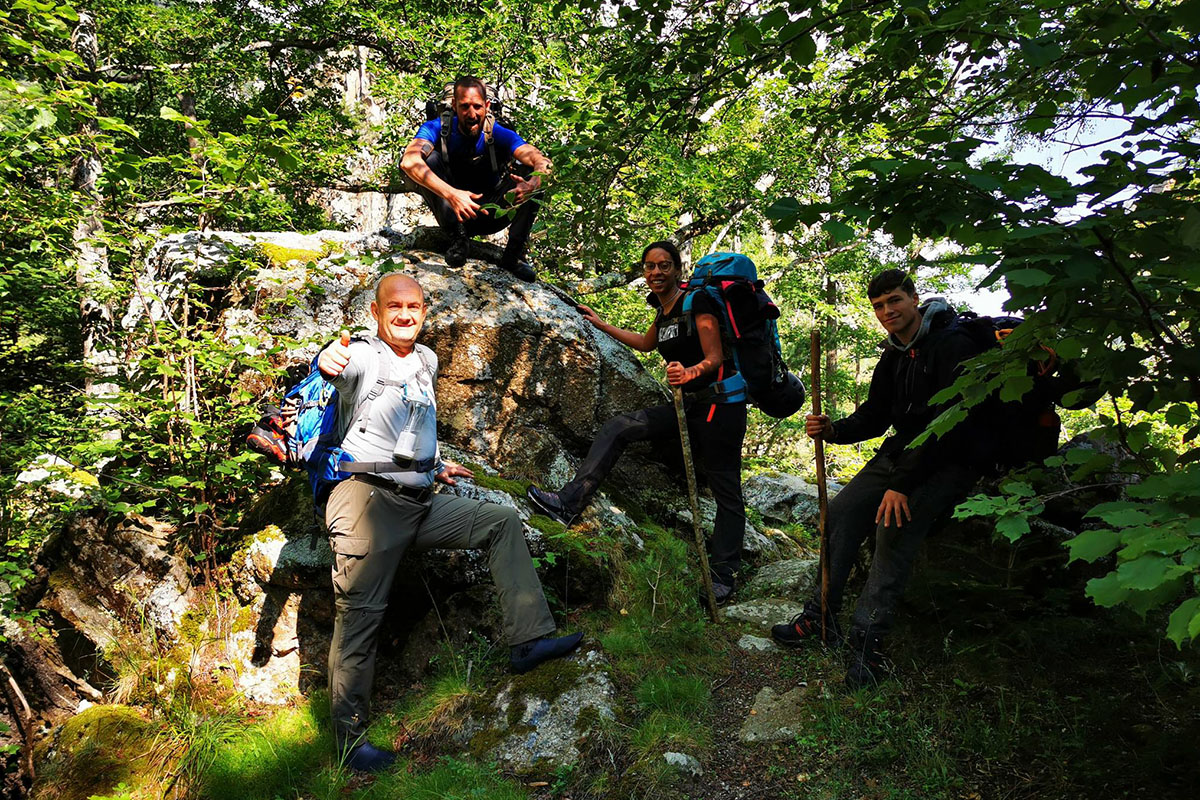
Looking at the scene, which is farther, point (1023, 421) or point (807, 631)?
point (807, 631)

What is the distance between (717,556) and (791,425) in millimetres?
13433

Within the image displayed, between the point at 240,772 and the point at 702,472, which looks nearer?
the point at 240,772

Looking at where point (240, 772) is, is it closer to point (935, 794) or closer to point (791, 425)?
point (935, 794)

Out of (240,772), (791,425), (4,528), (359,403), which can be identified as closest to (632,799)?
(240,772)

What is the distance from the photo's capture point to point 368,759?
3.52m

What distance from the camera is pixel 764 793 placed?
3285mm

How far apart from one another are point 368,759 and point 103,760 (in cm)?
153

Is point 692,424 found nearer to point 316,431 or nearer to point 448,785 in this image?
point 316,431

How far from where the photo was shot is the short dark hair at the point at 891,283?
4090 millimetres

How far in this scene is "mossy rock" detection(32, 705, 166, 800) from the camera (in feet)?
11.4

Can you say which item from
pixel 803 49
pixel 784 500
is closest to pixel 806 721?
pixel 803 49

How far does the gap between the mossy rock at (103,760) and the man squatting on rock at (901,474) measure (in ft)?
13.8

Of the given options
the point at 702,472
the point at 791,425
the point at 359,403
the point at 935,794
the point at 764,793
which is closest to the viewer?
the point at 935,794

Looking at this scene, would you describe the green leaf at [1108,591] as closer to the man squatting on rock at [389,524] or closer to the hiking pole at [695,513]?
the man squatting on rock at [389,524]
